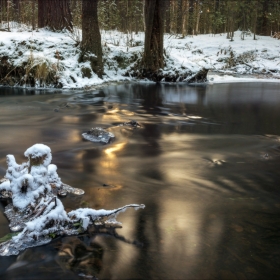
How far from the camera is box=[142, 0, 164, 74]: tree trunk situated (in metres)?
13.3

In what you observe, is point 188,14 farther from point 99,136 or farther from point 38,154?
point 38,154

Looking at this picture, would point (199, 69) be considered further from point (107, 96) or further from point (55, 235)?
point (55, 235)

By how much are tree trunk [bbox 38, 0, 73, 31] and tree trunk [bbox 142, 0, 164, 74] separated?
3115mm

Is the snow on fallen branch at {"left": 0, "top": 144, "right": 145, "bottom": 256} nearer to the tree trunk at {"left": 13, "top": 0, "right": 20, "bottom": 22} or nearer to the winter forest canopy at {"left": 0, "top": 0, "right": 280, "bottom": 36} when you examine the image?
the winter forest canopy at {"left": 0, "top": 0, "right": 280, "bottom": 36}

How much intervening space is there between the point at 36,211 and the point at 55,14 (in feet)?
41.4

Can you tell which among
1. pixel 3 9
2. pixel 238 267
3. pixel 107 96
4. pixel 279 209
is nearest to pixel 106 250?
pixel 238 267

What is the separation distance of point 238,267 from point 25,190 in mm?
1781

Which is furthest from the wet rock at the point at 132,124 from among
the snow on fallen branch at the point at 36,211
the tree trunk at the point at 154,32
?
the tree trunk at the point at 154,32

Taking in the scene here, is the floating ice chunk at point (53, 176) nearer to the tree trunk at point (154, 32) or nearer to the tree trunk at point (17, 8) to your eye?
the tree trunk at point (154, 32)

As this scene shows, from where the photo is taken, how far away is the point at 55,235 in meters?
2.65

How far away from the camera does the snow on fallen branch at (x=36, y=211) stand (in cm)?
258

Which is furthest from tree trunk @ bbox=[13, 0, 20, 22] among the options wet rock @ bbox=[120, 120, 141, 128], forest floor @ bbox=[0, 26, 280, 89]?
wet rock @ bbox=[120, 120, 141, 128]

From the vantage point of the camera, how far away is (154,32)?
44.1ft

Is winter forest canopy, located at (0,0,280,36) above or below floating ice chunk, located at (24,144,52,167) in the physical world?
above
